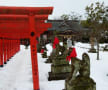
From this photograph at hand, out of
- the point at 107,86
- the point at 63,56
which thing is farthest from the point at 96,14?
Result: the point at 107,86

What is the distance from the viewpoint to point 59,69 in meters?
6.12

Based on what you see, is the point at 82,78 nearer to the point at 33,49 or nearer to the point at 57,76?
the point at 33,49

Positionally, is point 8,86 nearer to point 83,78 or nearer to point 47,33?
point 83,78

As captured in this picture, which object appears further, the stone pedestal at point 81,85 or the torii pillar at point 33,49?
the torii pillar at point 33,49

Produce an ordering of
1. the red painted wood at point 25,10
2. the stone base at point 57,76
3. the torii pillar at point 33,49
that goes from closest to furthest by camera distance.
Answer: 1. the red painted wood at point 25,10
2. the torii pillar at point 33,49
3. the stone base at point 57,76

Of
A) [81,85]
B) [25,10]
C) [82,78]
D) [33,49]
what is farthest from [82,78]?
[25,10]

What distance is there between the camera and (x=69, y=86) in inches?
150

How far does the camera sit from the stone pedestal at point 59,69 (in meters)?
6.05

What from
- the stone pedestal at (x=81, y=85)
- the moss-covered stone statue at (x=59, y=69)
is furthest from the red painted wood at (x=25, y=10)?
the moss-covered stone statue at (x=59, y=69)

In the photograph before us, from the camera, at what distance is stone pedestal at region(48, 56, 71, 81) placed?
6055 mm

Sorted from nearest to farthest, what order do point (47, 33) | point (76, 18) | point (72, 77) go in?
point (72, 77) < point (47, 33) < point (76, 18)

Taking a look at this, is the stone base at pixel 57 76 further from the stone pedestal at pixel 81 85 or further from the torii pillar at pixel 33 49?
the stone pedestal at pixel 81 85

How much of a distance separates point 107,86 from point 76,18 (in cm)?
→ 3683

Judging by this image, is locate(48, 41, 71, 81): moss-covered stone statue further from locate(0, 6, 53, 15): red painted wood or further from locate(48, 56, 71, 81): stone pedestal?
locate(0, 6, 53, 15): red painted wood
